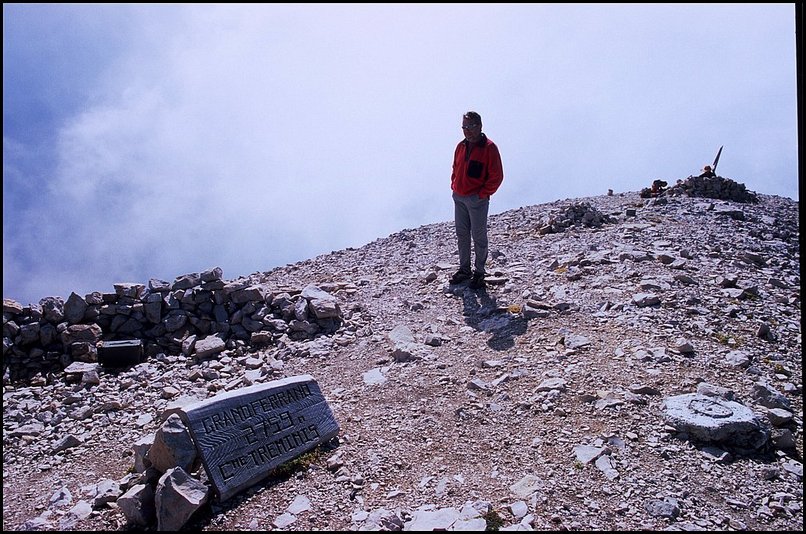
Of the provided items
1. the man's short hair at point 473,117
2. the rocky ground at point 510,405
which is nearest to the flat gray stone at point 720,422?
the rocky ground at point 510,405

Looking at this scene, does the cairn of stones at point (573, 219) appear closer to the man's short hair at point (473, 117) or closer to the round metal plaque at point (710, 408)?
the man's short hair at point (473, 117)

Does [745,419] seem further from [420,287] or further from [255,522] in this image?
[420,287]

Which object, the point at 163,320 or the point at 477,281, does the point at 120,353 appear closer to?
the point at 163,320

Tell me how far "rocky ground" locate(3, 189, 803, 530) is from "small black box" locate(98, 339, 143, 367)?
30 cm

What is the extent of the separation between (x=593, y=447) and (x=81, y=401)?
671cm

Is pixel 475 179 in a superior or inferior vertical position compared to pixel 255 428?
superior

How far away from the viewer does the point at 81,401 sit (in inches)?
280

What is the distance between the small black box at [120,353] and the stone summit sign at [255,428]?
391cm

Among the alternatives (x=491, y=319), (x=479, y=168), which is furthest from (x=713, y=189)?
(x=491, y=319)

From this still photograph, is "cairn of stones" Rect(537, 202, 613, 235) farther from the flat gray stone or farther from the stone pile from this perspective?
the flat gray stone

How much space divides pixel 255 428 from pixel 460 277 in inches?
239

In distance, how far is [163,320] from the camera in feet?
29.4

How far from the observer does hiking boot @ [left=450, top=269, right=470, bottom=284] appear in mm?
10359

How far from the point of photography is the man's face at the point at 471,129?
897cm
